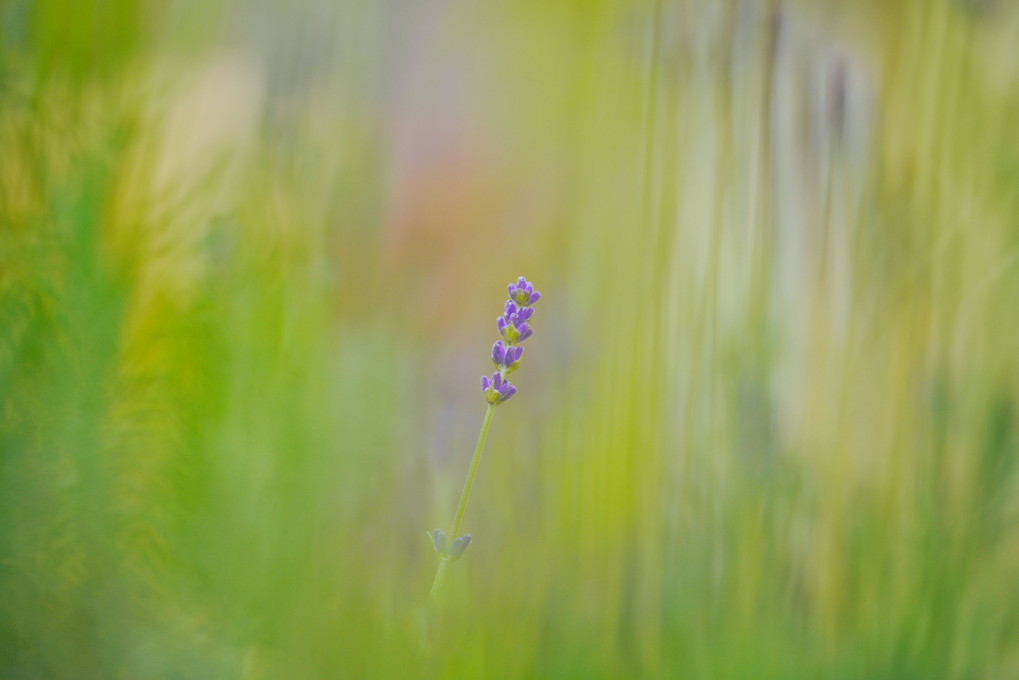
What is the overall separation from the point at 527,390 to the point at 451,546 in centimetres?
12

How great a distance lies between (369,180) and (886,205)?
25cm

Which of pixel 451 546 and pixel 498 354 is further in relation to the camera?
pixel 498 354

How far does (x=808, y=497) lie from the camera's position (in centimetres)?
27

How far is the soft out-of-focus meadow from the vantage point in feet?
0.66

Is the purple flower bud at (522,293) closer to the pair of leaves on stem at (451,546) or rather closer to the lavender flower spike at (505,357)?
the lavender flower spike at (505,357)

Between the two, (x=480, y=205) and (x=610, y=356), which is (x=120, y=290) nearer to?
(x=610, y=356)

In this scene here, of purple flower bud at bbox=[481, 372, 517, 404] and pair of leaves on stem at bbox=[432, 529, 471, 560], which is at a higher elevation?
purple flower bud at bbox=[481, 372, 517, 404]

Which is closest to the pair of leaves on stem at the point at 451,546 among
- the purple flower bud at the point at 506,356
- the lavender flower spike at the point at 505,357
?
the lavender flower spike at the point at 505,357

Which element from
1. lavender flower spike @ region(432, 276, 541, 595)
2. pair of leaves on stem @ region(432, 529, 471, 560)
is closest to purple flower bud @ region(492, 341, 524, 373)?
lavender flower spike @ region(432, 276, 541, 595)

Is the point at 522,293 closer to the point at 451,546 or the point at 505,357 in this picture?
the point at 505,357

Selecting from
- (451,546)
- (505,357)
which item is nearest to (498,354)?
Answer: (505,357)

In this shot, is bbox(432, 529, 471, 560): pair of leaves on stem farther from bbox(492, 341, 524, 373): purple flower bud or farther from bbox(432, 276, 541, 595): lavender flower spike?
bbox(492, 341, 524, 373): purple flower bud

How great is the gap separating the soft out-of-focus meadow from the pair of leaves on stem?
1cm

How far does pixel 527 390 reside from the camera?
0.39 metres
